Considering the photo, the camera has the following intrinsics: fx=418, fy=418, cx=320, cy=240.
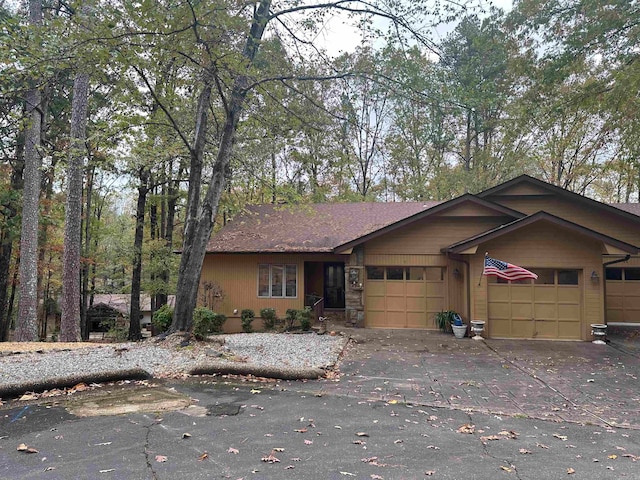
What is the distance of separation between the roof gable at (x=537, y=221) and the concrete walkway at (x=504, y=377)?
99.6 inches

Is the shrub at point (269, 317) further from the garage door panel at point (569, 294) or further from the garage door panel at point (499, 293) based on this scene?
the garage door panel at point (569, 294)

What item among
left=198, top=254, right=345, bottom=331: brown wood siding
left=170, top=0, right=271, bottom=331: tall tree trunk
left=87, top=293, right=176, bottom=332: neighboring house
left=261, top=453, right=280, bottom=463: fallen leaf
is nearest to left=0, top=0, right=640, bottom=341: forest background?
left=170, top=0, right=271, bottom=331: tall tree trunk

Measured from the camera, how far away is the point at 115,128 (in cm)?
1087

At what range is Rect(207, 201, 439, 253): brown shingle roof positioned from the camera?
14.5 metres

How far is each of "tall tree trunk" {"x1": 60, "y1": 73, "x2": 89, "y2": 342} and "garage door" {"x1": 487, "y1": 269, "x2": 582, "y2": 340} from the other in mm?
12039

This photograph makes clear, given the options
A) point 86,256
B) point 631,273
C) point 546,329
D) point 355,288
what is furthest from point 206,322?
point 631,273

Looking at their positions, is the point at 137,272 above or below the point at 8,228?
below

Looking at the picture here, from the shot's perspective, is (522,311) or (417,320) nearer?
(522,311)

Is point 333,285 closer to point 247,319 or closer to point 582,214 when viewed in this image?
point 247,319

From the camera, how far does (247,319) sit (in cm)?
1405

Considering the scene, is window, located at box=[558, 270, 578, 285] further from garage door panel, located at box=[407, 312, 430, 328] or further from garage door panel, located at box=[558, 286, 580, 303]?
garage door panel, located at box=[407, 312, 430, 328]

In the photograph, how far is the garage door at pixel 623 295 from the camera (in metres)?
13.5

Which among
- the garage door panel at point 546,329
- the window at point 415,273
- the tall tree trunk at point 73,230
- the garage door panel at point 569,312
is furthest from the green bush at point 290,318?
the garage door panel at point 569,312

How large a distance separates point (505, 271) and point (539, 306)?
223 centimetres
